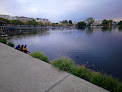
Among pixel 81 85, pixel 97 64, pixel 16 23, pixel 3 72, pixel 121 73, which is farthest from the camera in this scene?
pixel 16 23

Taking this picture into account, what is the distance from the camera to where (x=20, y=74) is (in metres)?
2.57

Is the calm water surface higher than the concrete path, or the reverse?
the concrete path

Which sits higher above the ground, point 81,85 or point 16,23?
point 16,23

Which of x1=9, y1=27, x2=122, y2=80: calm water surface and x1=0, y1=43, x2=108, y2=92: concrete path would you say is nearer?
x1=0, y1=43, x2=108, y2=92: concrete path

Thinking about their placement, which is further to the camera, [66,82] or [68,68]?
[68,68]

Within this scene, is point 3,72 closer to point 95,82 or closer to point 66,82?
point 66,82

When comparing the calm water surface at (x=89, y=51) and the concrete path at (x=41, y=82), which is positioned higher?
the concrete path at (x=41, y=82)

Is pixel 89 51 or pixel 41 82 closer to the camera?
pixel 41 82

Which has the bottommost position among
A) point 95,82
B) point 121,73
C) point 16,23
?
point 121,73

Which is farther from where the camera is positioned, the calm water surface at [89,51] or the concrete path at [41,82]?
the calm water surface at [89,51]

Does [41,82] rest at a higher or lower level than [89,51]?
higher

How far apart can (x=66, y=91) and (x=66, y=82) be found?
31cm

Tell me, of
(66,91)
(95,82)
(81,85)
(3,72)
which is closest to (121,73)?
(95,82)

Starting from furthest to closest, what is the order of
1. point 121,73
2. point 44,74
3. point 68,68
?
point 121,73 < point 68,68 < point 44,74
